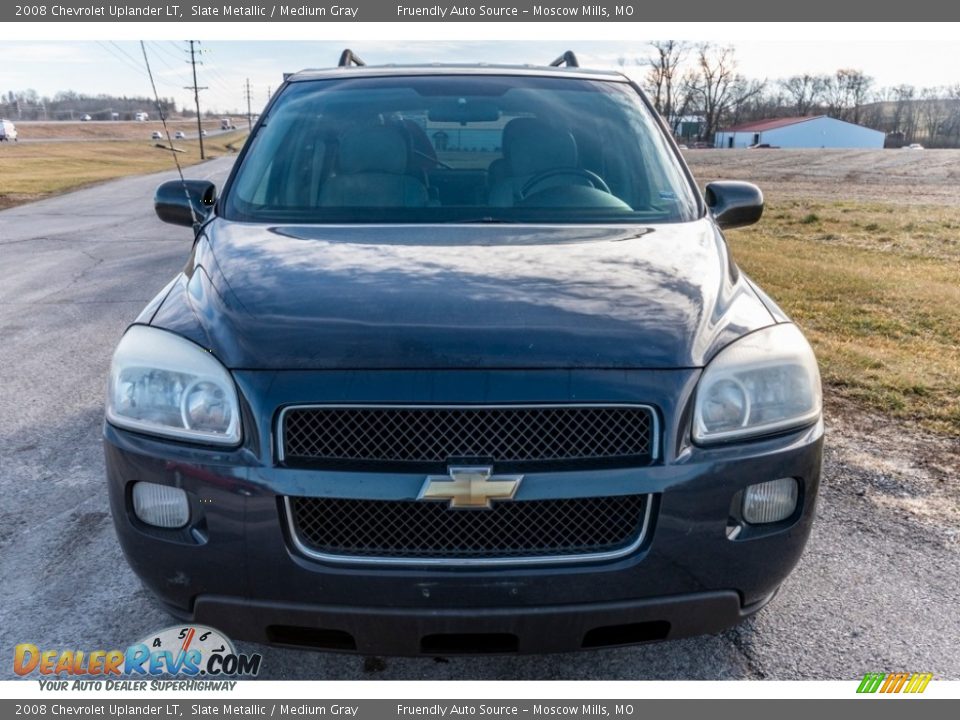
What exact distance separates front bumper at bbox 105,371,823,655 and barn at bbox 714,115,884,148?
109229 millimetres

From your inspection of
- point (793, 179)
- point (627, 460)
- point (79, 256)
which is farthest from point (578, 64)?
point (793, 179)

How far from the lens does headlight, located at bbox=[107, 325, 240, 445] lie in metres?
2.27

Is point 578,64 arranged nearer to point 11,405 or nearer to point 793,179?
point 11,405

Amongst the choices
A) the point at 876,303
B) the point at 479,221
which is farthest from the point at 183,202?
the point at 876,303

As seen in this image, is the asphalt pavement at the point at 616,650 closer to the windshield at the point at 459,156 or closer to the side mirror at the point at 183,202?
the side mirror at the point at 183,202

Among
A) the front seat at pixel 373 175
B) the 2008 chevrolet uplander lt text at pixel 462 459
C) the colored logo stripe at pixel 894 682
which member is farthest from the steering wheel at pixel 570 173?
the colored logo stripe at pixel 894 682

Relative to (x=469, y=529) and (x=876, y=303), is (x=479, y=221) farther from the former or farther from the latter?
(x=876, y=303)

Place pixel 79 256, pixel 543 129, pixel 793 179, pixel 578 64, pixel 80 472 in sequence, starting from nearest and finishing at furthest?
1. pixel 543 129
2. pixel 80 472
3. pixel 578 64
4. pixel 79 256
5. pixel 793 179

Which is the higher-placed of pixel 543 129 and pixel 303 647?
pixel 543 129

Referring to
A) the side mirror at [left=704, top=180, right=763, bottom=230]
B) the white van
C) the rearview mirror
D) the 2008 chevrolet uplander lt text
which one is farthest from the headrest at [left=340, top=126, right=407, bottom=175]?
the white van

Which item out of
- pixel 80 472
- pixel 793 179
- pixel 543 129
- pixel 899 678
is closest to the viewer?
pixel 899 678

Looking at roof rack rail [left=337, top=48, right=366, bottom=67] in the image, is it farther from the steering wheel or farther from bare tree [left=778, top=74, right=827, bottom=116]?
bare tree [left=778, top=74, right=827, bottom=116]

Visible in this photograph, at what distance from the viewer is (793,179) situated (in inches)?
1442

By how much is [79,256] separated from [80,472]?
824cm
